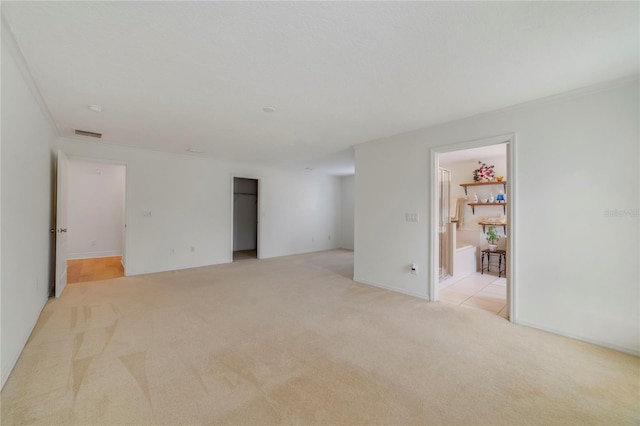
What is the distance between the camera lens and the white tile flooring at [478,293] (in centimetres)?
356

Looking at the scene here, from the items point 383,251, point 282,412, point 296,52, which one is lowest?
point 282,412

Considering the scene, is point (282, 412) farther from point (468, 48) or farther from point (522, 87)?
point (522, 87)

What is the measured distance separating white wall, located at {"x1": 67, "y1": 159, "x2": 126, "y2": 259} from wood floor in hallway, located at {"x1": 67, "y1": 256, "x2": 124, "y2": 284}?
360mm

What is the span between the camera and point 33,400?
68.4 inches

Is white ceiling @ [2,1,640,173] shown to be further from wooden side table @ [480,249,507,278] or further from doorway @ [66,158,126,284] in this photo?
doorway @ [66,158,126,284]

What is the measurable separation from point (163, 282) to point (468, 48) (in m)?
5.14

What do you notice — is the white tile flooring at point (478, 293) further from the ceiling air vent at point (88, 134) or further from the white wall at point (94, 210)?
the white wall at point (94, 210)

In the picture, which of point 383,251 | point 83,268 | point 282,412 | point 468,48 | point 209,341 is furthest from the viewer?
point 83,268

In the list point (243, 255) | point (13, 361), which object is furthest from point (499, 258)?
point (13, 361)

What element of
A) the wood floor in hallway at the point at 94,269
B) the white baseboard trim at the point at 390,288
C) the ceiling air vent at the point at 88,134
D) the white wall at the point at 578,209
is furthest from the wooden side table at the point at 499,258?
the ceiling air vent at the point at 88,134

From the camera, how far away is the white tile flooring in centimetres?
356

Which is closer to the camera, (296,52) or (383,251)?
(296,52)

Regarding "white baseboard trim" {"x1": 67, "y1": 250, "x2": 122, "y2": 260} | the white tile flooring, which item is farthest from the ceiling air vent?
the white tile flooring

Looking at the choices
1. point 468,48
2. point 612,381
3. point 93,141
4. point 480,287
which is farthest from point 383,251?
point 93,141
